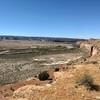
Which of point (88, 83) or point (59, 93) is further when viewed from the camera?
point (88, 83)

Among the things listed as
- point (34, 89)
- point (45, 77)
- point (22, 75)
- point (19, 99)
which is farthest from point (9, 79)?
point (19, 99)

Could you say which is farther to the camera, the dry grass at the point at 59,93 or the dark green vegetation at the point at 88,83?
the dark green vegetation at the point at 88,83

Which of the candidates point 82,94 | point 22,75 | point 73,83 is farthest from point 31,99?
point 22,75

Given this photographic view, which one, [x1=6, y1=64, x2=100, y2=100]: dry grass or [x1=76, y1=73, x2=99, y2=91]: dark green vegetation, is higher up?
[x1=76, y1=73, x2=99, y2=91]: dark green vegetation

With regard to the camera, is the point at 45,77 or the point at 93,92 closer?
the point at 93,92

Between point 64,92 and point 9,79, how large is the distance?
12.9 meters

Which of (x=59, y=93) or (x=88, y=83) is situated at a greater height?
(x=88, y=83)

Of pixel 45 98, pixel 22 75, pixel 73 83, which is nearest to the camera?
pixel 45 98

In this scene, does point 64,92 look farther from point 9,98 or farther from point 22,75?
point 22,75

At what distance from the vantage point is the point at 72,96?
1441 centimetres

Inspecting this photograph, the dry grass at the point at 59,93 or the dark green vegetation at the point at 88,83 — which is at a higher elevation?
the dark green vegetation at the point at 88,83

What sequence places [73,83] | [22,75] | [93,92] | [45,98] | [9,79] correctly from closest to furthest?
[45,98] → [93,92] → [73,83] → [9,79] → [22,75]

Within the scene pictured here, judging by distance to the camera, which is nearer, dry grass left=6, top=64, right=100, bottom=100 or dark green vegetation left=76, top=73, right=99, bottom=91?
dry grass left=6, top=64, right=100, bottom=100

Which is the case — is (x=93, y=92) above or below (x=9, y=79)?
above
